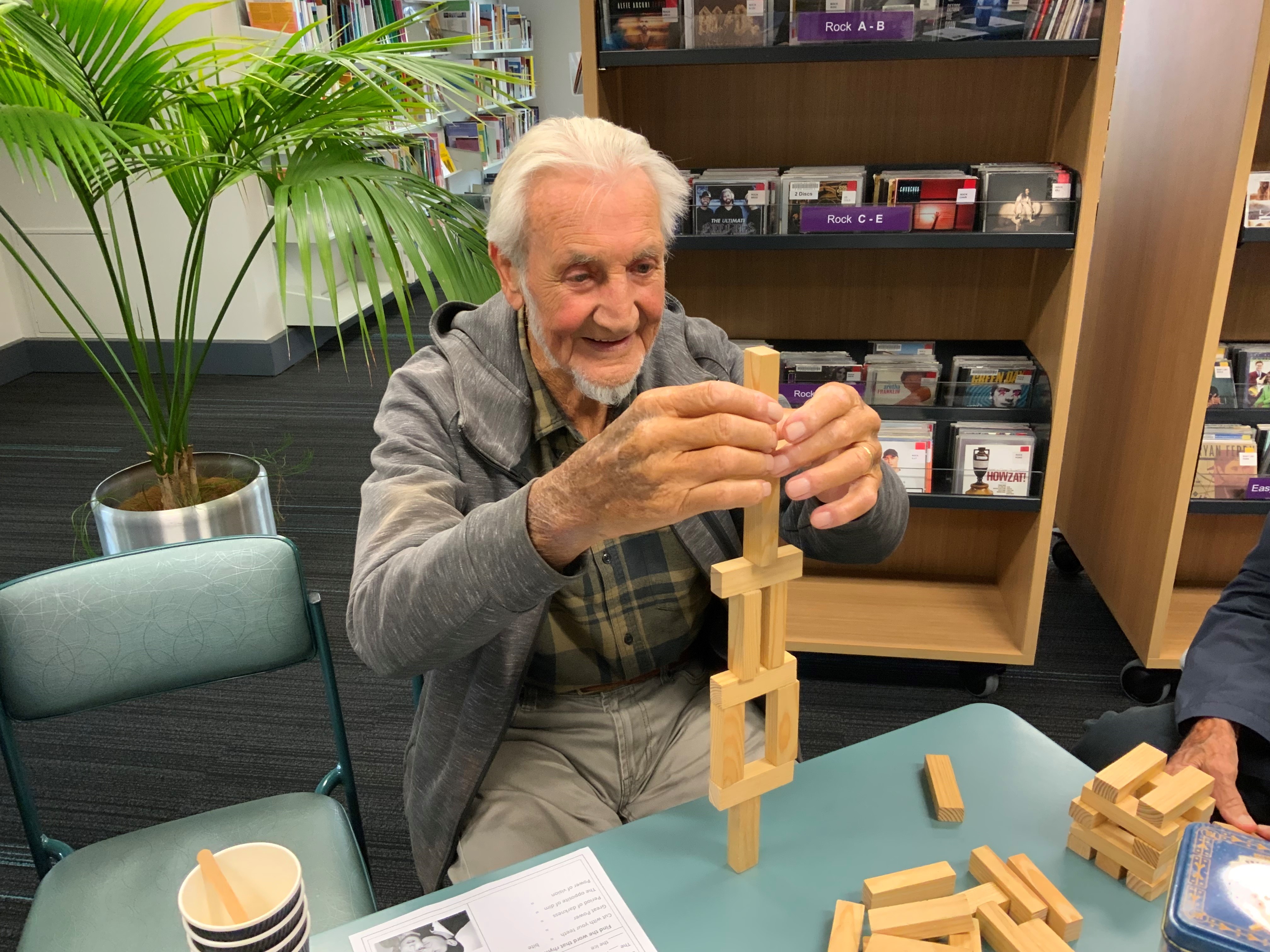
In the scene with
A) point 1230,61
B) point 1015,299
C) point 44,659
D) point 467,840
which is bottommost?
point 467,840

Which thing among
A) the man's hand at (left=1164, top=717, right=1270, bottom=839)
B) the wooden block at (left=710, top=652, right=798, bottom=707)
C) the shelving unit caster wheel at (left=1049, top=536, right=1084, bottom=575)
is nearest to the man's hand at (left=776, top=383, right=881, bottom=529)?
the wooden block at (left=710, top=652, right=798, bottom=707)

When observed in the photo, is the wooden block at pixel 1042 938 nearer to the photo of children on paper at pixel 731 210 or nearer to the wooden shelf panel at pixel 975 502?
the wooden shelf panel at pixel 975 502

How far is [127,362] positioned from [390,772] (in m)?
3.82

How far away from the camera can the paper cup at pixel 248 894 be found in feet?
2.06

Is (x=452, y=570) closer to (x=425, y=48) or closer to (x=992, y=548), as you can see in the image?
(x=425, y=48)

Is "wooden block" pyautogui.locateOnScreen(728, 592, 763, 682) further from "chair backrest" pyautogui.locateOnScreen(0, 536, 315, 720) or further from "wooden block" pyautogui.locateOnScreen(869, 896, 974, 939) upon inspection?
"chair backrest" pyautogui.locateOnScreen(0, 536, 315, 720)

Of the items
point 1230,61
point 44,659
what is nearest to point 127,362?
point 44,659

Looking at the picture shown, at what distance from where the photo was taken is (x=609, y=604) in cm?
129

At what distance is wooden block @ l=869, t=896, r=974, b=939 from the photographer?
0.84 m

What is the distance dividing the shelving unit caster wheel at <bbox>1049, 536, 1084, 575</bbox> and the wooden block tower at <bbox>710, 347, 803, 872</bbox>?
2.37 m

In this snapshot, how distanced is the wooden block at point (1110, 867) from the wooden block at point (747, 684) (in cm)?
36

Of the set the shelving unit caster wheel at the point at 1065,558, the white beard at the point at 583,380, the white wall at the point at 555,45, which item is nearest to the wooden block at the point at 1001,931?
the white beard at the point at 583,380

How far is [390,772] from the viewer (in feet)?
7.34

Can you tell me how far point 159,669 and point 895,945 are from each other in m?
1.06
